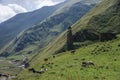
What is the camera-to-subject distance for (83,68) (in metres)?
75.8

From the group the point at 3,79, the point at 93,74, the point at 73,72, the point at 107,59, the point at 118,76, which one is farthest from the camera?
the point at 3,79

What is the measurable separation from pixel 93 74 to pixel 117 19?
120m

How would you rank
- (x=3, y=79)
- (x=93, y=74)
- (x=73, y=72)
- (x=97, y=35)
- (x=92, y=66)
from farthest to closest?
(x=97, y=35) < (x=3, y=79) < (x=92, y=66) < (x=73, y=72) < (x=93, y=74)

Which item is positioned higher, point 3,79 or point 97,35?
point 97,35

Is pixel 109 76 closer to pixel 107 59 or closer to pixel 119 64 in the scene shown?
pixel 119 64

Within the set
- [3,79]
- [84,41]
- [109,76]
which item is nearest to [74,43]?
[84,41]

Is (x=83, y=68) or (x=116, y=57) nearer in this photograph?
(x=83, y=68)

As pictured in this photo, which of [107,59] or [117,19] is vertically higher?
[117,19]

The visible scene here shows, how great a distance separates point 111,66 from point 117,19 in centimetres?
11072

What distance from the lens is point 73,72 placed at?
71562 mm

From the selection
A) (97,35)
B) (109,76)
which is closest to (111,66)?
(109,76)

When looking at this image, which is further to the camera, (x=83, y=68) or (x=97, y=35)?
(x=97, y=35)

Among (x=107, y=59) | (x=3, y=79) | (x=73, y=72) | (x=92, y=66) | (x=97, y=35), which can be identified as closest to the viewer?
(x=73, y=72)

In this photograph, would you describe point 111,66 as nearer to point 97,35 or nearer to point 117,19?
point 97,35
